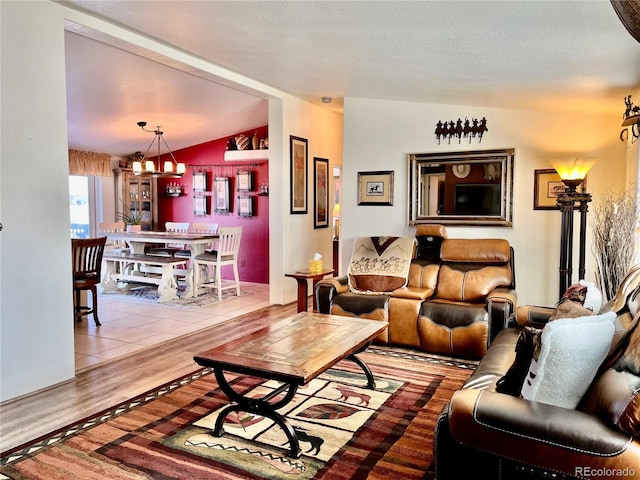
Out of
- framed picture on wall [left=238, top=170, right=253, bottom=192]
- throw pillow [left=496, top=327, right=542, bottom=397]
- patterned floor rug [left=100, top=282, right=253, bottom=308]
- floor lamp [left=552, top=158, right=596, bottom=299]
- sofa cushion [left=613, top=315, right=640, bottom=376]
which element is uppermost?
framed picture on wall [left=238, top=170, right=253, bottom=192]

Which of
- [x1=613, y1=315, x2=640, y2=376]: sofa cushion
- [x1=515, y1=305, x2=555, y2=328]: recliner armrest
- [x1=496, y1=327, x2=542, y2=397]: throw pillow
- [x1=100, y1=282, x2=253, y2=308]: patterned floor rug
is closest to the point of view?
[x1=613, y1=315, x2=640, y2=376]: sofa cushion

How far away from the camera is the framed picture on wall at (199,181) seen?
8141 mm

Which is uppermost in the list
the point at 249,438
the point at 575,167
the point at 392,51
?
the point at 392,51

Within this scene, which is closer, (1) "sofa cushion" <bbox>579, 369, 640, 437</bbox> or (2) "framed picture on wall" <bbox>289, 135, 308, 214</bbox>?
(1) "sofa cushion" <bbox>579, 369, 640, 437</bbox>

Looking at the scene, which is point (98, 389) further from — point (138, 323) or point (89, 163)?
point (89, 163)

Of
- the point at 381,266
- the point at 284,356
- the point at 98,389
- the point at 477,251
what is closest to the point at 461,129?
the point at 477,251

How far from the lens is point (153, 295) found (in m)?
6.60

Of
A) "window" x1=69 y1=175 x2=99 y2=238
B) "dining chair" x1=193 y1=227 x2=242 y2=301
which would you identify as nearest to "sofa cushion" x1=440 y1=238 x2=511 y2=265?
"dining chair" x1=193 y1=227 x2=242 y2=301

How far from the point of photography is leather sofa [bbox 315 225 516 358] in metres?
3.67

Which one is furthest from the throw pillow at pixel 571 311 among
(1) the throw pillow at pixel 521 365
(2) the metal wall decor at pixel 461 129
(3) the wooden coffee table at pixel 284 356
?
(2) the metal wall decor at pixel 461 129

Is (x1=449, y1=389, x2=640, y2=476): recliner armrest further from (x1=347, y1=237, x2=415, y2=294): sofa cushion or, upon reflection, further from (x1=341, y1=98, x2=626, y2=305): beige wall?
(x1=341, y1=98, x2=626, y2=305): beige wall

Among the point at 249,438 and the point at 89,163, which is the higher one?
the point at 89,163

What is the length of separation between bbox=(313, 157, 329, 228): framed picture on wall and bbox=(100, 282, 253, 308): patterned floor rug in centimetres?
146

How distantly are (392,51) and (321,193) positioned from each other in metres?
3.37
